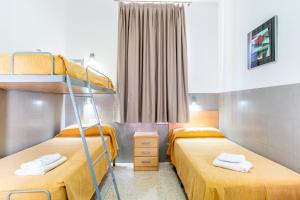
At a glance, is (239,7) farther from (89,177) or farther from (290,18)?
(89,177)

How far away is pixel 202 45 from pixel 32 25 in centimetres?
301

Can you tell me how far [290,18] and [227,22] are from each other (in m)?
1.72

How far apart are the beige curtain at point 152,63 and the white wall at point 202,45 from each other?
23 cm

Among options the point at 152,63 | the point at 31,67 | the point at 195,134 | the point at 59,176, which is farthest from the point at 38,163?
the point at 152,63

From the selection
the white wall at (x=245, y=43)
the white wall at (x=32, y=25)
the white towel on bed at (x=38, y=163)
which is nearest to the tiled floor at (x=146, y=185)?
the white towel on bed at (x=38, y=163)

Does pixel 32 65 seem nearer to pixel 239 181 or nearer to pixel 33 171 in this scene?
pixel 33 171

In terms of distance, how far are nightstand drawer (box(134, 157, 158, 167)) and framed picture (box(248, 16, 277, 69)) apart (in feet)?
7.13

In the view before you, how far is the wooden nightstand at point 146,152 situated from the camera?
3.67 m

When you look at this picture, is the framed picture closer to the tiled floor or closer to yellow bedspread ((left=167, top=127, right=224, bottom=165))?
yellow bedspread ((left=167, top=127, right=224, bottom=165))

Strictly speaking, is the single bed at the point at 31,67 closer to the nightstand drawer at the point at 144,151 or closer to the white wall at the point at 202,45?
the nightstand drawer at the point at 144,151

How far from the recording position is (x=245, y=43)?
10.4ft

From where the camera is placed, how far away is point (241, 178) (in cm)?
181

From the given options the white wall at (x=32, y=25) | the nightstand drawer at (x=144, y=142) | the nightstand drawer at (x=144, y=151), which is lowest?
the nightstand drawer at (x=144, y=151)

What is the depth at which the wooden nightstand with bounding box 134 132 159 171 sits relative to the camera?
3.67 m
